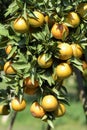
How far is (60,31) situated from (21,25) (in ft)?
0.57

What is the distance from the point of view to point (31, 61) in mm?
2033

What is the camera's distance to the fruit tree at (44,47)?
199cm

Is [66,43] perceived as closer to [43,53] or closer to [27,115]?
[43,53]

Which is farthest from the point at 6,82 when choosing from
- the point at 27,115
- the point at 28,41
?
the point at 27,115

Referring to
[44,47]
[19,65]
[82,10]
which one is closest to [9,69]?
[19,65]

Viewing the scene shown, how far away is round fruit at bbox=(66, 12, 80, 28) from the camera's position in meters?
2.03

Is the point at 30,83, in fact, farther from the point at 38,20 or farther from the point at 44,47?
the point at 38,20

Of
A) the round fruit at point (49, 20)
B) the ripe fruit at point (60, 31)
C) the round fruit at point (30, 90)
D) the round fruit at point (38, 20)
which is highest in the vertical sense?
the round fruit at point (38, 20)

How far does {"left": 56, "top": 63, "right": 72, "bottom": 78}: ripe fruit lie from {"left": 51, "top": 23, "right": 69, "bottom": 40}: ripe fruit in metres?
0.12

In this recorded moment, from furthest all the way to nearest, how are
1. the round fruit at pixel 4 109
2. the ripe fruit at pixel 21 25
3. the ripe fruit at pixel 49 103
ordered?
the round fruit at pixel 4 109 < the ripe fruit at pixel 49 103 < the ripe fruit at pixel 21 25

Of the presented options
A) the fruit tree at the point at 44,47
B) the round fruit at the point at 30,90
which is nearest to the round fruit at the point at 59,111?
the fruit tree at the point at 44,47

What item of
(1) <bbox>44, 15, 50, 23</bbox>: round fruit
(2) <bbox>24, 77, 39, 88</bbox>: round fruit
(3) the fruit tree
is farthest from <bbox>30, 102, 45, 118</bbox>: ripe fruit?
(1) <bbox>44, 15, 50, 23</bbox>: round fruit

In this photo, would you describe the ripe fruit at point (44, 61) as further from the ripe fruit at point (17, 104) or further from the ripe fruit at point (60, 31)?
the ripe fruit at point (17, 104)

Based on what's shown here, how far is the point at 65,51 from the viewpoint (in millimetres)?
1970
